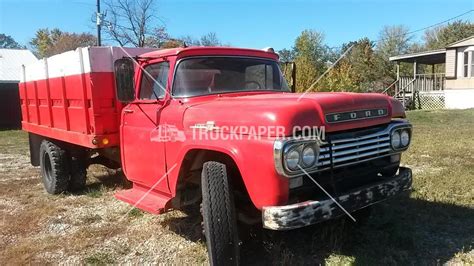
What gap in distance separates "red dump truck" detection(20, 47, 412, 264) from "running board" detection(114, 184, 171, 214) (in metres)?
0.02

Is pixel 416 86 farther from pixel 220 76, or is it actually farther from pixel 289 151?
pixel 289 151

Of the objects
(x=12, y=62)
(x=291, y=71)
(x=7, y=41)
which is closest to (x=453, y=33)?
(x=12, y=62)

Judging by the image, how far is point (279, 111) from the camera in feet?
11.6

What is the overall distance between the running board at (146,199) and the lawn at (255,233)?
0.49 m

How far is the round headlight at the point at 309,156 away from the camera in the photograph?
3.57m

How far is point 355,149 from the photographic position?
4.03 m

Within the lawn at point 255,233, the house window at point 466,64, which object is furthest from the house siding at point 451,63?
the lawn at point 255,233

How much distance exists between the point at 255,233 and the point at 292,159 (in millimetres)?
1719

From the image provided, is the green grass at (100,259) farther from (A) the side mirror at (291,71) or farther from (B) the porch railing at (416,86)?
(B) the porch railing at (416,86)

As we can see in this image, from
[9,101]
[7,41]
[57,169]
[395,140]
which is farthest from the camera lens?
[7,41]

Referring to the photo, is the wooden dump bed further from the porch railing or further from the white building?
the porch railing

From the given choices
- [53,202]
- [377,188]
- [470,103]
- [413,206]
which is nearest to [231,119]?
[377,188]

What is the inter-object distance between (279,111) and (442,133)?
11.1 meters

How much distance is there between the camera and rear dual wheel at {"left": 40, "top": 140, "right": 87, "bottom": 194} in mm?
7465
